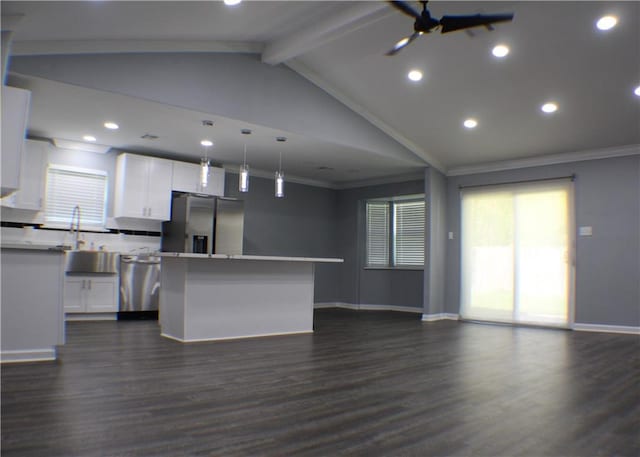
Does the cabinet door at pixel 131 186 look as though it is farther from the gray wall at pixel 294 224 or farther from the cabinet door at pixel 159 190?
the gray wall at pixel 294 224

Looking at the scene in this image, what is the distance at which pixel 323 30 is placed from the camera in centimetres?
484

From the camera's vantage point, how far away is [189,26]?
452 cm

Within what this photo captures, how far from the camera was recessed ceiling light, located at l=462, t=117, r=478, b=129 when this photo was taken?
6.55 meters

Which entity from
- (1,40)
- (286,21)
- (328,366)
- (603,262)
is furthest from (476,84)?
(1,40)

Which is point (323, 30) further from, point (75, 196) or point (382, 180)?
point (382, 180)

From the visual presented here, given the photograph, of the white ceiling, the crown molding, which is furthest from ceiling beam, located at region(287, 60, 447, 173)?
the crown molding

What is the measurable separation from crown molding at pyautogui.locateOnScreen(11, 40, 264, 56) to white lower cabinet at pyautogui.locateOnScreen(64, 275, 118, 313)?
128 inches

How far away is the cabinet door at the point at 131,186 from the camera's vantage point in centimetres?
683

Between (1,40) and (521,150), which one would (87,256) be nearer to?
(1,40)

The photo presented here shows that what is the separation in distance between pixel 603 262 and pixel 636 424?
4.69 meters

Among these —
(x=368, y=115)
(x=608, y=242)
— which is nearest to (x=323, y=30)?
(x=368, y=115)

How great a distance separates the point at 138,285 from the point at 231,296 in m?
2.39

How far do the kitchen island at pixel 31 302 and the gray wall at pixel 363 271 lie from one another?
20.8 ft

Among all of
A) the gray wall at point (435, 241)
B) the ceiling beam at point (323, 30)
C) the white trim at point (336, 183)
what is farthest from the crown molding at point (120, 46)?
the gray wall at point (435, 241)
